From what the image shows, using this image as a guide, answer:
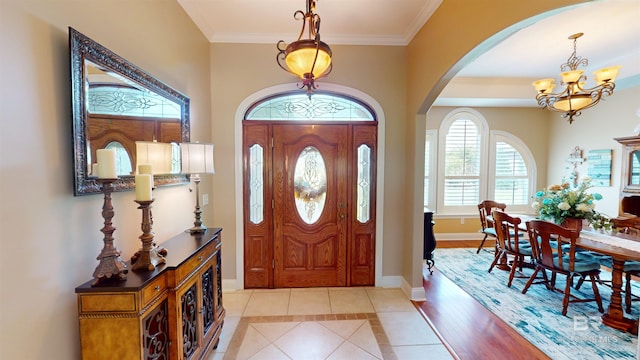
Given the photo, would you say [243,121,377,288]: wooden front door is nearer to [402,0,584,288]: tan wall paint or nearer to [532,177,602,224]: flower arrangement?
[402,0,584,288]: tan wall paint

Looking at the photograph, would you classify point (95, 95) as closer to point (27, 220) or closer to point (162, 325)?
point (27, 220)

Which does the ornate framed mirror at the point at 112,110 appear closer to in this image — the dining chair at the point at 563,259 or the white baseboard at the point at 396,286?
the white baseboard at the point at 396,286

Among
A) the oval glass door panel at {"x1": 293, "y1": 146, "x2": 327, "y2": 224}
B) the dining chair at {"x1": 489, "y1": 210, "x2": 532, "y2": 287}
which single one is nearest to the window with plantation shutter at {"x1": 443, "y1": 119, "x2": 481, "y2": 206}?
the dining chair at {"x1": 489, "y1": 210, "x2": 532, "y2": 287}

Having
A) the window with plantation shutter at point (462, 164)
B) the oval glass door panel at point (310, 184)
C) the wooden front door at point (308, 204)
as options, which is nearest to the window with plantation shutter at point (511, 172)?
the window with plantation shutter at point (462, 164)

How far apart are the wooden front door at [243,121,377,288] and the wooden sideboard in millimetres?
1213

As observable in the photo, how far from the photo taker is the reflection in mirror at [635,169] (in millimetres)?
4035

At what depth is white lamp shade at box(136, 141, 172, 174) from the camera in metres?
1.82

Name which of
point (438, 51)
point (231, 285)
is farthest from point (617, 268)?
point (231, 285)

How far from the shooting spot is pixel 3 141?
1.04m

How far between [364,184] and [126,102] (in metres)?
2.75

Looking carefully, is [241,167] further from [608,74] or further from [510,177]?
[510,177]

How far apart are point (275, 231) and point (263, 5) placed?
270 centimetres

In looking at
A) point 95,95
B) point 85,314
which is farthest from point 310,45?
point 85,314

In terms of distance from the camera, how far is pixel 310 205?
348cm
